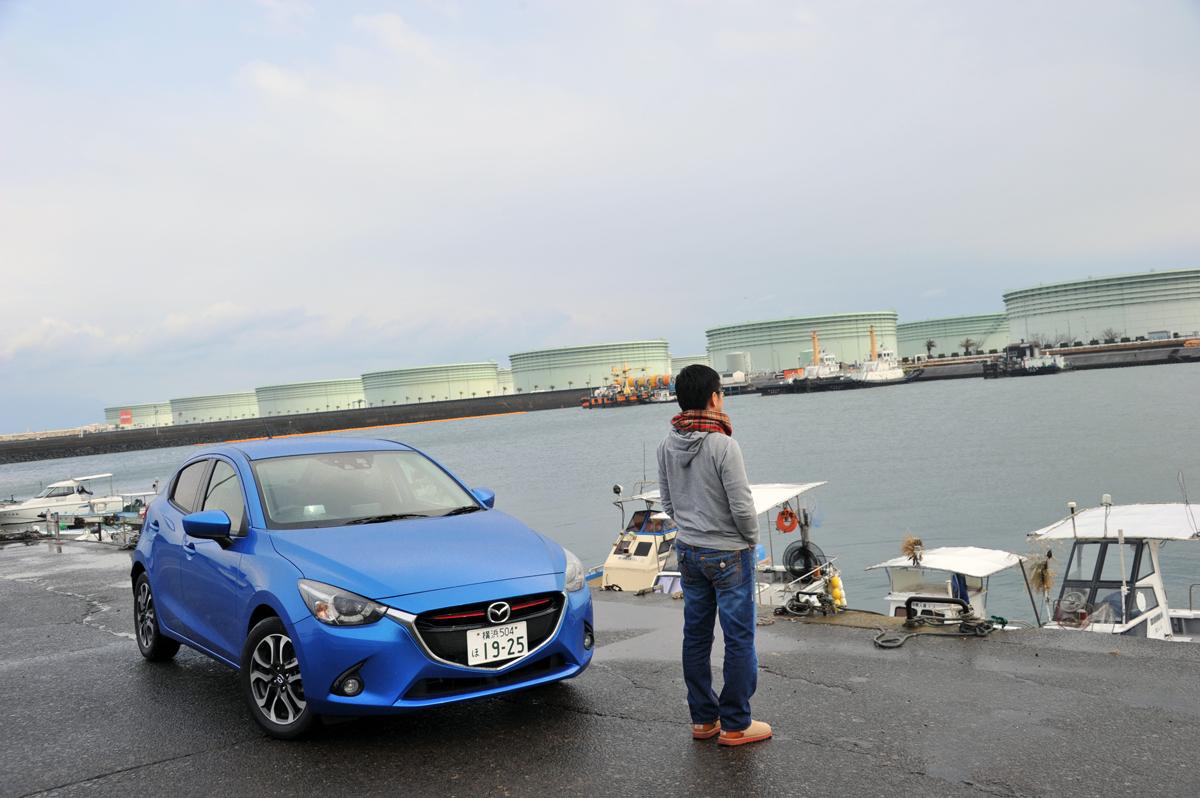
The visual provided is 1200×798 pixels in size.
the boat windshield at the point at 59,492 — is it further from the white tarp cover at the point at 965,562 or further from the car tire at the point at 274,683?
the car tire at the point at 274,683

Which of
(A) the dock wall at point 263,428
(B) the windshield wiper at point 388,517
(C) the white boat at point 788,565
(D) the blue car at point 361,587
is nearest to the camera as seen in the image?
(D) the blue car at point 361,587

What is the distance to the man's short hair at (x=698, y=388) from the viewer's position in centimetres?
478

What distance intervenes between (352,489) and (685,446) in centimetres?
253

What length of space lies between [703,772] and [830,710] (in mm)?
1304

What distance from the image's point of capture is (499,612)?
5062 mm

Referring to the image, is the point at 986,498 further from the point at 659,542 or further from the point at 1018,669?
the point at 1018,669

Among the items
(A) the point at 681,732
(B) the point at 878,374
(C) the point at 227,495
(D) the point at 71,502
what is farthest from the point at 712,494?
(B) the point at 878,374

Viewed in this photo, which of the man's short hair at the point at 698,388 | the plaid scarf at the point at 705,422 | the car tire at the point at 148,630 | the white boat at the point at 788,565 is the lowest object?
the white boat at the point at 788,565

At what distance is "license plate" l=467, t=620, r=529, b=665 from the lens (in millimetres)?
4973

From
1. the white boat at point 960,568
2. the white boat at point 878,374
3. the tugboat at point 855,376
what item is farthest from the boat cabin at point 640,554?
the white boat at point 878,374

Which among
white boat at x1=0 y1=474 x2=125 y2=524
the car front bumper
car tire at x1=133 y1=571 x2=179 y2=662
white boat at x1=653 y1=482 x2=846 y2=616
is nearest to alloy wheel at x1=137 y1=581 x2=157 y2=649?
car tire at x1=133 y1=571 x2=179 y2=662

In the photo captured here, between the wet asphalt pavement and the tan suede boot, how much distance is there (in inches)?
3.1

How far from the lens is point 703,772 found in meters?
4.61

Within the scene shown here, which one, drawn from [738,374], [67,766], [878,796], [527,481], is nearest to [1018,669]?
[878,796]
